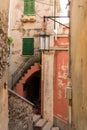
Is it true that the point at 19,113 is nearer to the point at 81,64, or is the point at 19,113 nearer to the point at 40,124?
the point at 40,124

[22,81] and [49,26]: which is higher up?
[49,26]

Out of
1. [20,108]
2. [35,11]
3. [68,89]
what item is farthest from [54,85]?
[68,89]

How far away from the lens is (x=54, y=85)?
15.6 metres

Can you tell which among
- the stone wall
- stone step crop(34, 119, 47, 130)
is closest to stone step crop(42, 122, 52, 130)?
stone step crop(34, 119, 47, 130)

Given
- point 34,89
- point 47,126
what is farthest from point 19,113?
point 34,89

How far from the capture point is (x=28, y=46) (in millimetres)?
18875

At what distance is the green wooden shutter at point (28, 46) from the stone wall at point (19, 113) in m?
6.79

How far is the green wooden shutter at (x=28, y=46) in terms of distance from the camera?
61.8 feet

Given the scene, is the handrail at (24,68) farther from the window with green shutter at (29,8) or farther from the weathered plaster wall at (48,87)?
the window with green shutter at (29,8)

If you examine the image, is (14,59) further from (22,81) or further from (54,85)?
(54,85)

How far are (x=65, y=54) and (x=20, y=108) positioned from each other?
4540 millimetres

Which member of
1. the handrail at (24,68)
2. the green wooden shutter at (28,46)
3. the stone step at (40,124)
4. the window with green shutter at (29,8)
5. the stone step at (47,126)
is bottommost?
the stone step at (47,126)

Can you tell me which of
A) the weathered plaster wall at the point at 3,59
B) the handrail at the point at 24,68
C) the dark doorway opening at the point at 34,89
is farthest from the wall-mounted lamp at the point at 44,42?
the weathered plaster wall at the point at 3,59

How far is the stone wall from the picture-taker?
1100cm
